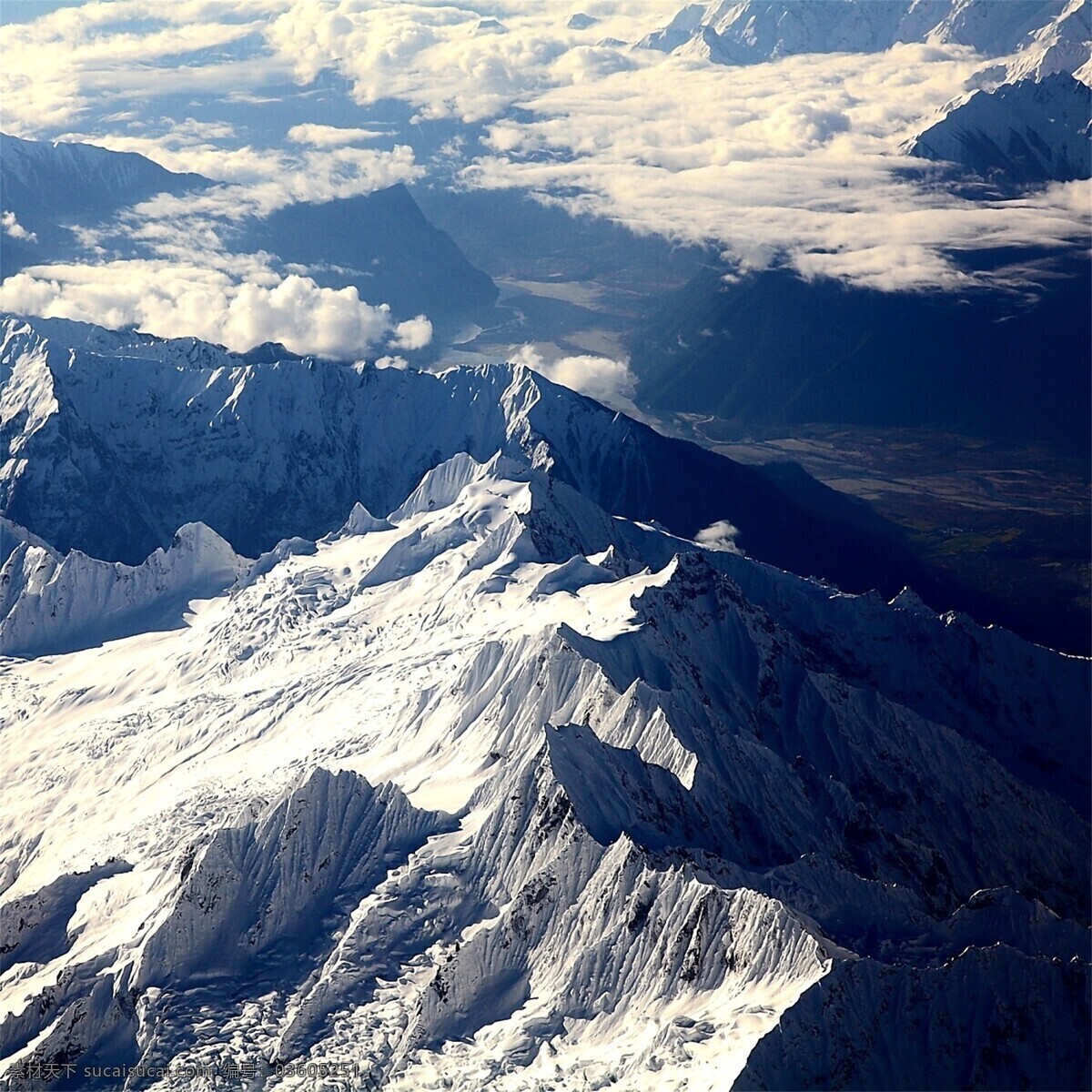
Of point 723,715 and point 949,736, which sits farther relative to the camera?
point 949,736

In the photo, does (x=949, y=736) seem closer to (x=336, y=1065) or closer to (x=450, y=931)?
(x=450, y=931)

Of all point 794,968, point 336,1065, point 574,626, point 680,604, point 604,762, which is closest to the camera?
point 794,968

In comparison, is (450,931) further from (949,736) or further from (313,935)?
(949,736)

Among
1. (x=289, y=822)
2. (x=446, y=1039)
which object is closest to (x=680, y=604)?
(x=289, y=822)

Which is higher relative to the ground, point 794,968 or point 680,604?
→ point 794,968

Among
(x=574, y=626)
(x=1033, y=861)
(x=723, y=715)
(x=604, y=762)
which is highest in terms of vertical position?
(x=604, y=762)

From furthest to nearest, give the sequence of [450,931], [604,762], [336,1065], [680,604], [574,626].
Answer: [680,604] < [574,626] < [604,762] < [450,931] < [336,1065]

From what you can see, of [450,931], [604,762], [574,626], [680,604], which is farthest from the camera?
[680,604]

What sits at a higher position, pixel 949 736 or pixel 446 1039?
pixel 446 1039

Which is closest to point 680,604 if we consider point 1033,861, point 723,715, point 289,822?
point 723,715
